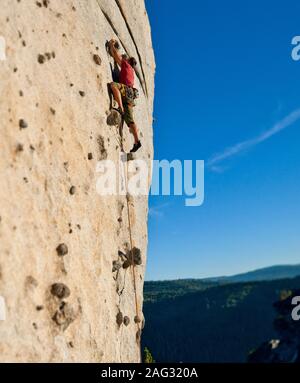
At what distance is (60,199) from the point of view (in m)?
8.29

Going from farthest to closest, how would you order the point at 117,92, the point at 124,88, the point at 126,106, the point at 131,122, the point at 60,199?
the point at 131,122 → the point at 126,106 → the point at 124,88 → the point at 117,92 → the point at 60,199

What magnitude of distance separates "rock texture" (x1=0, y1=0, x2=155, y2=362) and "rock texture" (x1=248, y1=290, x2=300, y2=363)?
8561cm

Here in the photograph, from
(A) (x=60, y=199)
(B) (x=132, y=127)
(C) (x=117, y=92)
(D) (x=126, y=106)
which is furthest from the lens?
(B) (x=132, y=127)

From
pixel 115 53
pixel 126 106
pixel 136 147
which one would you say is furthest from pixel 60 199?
pixel 115 53

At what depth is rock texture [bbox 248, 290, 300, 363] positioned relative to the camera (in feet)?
289

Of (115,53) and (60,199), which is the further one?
(115,53)

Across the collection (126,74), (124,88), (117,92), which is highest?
(126,74)

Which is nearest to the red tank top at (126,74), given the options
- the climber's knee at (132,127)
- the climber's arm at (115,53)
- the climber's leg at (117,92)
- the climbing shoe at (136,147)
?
the climber's arm at (115,53)

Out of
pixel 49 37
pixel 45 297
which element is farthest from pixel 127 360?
pixel 49 37

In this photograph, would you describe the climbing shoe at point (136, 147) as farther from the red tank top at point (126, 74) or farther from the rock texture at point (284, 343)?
the rock texture at point (284, 343)

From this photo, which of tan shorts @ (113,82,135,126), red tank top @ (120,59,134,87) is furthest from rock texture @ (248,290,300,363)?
red tank top @ (120,59,134,87)

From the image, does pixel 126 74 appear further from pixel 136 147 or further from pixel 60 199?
pixel 60 199

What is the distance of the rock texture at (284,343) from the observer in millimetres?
87938

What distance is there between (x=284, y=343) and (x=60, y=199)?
95.3 m
